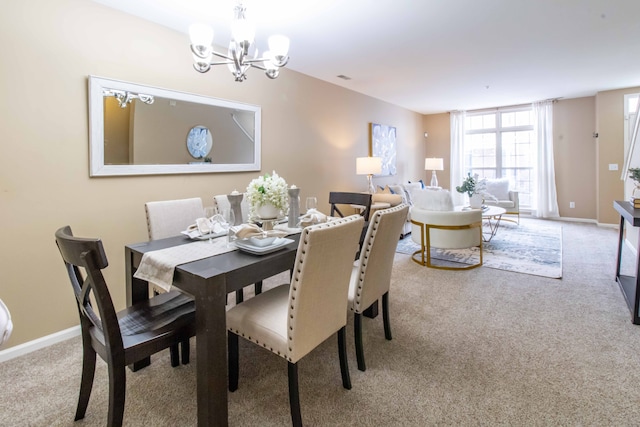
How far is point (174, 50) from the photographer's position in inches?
116

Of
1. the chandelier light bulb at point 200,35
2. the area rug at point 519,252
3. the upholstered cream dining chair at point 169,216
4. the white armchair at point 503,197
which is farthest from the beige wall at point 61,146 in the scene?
the white armchair at point 503,197

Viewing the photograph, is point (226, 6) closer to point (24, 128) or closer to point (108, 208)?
point (24, 128)

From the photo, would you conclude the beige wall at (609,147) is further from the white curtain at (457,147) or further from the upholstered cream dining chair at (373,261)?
the upholstered cream dining chair at (373,261)

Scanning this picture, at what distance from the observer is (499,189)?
21.6 feet

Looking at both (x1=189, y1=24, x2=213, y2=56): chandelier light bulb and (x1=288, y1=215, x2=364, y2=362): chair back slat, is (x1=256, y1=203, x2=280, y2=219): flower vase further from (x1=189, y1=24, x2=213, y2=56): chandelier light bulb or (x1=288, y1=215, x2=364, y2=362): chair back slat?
(x1=189, y1=24, x2=213, y2=56): chandelier light bulb

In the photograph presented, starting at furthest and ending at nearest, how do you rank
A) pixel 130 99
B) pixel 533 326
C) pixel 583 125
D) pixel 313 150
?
1. pixel 583 125
2. pixel 313 150
3. pixel 130 99
4. pixel 533 326

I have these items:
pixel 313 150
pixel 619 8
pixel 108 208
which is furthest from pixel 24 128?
pixel 619 8

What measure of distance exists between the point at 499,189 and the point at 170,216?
20.6 feet

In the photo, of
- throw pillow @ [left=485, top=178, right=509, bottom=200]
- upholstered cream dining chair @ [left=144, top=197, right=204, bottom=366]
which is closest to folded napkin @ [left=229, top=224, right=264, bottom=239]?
upholstered cream dining chair @ [left=144, top=197, right=204, bottom=366]

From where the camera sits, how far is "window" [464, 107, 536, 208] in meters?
7.20

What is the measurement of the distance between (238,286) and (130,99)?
2.03 m

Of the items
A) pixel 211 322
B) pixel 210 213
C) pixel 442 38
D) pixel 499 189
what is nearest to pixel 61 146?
pixel 210 213

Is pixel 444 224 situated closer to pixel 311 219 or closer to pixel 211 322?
pixel 311 219

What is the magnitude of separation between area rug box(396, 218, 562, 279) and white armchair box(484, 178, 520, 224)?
0.50 meters
